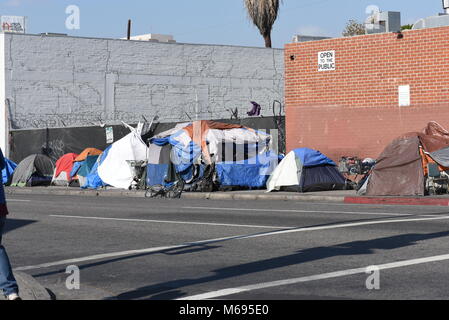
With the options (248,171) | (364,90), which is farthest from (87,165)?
(364,90)

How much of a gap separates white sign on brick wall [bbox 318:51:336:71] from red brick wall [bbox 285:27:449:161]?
0.50 ft

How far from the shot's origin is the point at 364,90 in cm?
2791

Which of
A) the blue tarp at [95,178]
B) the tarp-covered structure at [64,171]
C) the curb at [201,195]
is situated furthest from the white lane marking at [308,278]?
the tarp-covered structure at [64,171]

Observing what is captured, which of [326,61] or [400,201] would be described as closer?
[400,201]

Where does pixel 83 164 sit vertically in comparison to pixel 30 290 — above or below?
above

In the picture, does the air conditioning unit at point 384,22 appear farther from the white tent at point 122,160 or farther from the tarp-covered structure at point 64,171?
the tarp-covered structure at point 64,171

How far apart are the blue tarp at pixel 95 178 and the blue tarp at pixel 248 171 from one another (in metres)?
6.08

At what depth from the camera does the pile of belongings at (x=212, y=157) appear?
27656 millimetres

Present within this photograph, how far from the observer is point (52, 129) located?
128ft

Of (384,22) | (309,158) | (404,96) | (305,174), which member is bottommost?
(305,174)

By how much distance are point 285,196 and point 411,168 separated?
365cm

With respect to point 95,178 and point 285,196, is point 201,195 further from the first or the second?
point 95,178

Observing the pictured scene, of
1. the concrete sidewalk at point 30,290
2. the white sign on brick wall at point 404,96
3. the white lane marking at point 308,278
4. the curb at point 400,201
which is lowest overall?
the curb at point 400,201
